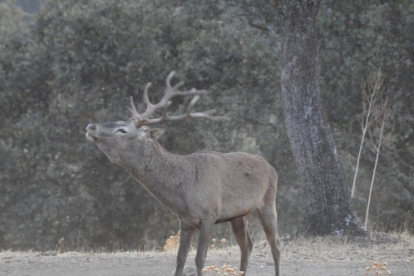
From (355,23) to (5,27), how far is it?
1156 cm

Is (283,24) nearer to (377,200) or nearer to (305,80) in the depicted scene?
(305,80)

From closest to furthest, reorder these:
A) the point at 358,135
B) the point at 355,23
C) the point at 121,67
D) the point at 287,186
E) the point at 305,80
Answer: the point at 305,80 < the point at 355,23 < the point at 358,135 < the point at 121,67 < the point at 287,186

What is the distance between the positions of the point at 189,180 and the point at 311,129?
14.8 feet

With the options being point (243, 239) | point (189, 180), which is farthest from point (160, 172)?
point (243, 239)

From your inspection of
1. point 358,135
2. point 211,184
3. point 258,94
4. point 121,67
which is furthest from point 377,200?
point 211,184

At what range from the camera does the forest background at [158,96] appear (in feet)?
61.8

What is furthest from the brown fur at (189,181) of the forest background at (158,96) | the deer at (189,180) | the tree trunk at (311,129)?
the forest background at (158,96)

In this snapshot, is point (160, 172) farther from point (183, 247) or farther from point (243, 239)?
point (243, 239)

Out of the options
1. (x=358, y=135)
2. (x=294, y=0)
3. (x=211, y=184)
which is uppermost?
(x=294, y=0)

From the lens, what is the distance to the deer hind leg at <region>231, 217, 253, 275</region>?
10.2 meters

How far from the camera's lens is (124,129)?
9.77 metres

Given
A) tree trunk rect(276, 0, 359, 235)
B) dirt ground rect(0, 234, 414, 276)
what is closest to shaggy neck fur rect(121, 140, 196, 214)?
dirt ground rect(0, 234, 414, 276)

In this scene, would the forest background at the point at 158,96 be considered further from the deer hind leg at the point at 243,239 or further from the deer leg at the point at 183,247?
the deer leg at the point at 183,247

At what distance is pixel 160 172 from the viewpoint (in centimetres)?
977
